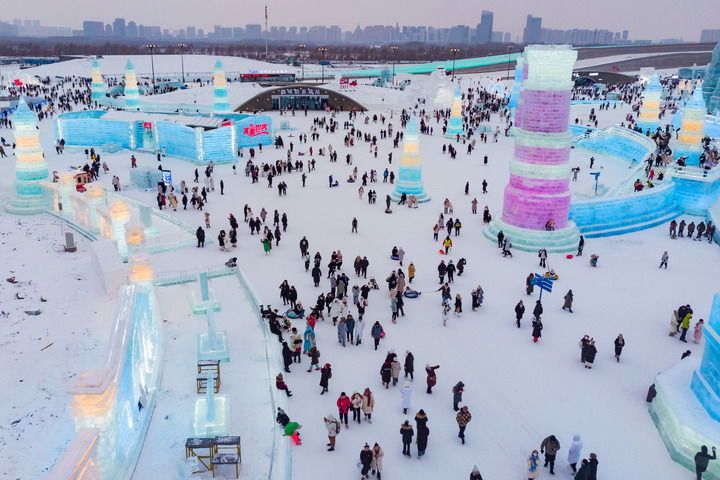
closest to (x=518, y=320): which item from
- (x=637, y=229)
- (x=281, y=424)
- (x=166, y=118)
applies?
(x=281, y=424)

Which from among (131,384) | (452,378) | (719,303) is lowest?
(452,378)

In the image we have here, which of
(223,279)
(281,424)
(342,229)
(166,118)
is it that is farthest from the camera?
(166,118)

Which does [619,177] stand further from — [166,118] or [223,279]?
[166,118]

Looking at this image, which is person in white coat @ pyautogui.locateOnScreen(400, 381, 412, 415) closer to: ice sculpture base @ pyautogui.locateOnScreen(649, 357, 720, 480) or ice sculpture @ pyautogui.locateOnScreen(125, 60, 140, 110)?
ice sculpture base @ pyautogui.locateOnScreen(649, 357, 720, 480)

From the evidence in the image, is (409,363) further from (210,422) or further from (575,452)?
(210,422)

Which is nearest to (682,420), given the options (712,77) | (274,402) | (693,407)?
(693,407)
